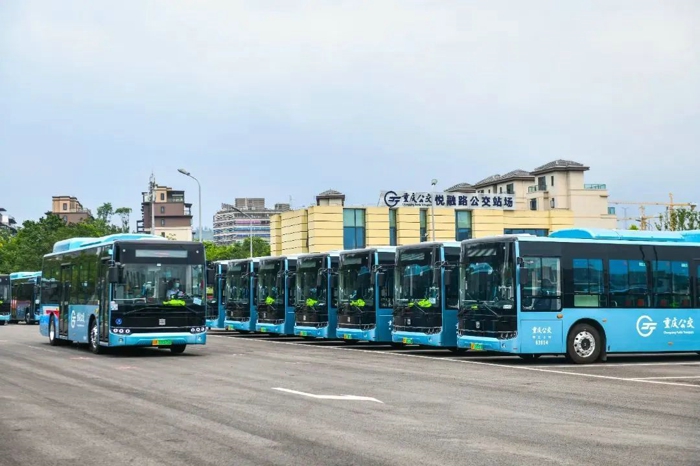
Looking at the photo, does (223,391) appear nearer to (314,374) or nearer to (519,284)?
(314,374)

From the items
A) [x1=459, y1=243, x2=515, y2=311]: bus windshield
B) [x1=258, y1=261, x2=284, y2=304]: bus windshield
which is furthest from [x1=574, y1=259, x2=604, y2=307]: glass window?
[x1=258, y1=261, x2=284, y2=304]: bus windshield

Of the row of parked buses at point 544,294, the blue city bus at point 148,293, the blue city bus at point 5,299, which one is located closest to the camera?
the row of parked buses at point 544,294

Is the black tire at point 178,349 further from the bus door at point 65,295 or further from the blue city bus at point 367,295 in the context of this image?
the blue city bus at point 367,295

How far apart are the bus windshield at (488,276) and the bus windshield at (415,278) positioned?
105 inches

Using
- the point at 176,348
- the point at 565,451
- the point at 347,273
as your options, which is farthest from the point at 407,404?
the point at 347,273

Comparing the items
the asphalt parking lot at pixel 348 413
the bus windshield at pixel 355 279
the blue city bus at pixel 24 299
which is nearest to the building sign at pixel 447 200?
the blue city bus at pixel 24 299

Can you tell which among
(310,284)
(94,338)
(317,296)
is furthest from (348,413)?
(310,284)

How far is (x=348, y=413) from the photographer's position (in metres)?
13.3

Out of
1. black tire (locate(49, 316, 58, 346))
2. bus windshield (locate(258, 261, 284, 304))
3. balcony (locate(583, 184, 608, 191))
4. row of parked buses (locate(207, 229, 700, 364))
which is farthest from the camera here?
balcony (locate(583, 184, 608, 191))

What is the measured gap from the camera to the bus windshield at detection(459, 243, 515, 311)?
2353 centimetres

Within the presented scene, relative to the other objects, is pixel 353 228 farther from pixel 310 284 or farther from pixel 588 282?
pixel 588 282

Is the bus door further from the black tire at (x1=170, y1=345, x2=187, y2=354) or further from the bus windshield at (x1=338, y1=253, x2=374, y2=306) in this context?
the bus windshield at (x1=338, y1=253, x2=374, y2=306)

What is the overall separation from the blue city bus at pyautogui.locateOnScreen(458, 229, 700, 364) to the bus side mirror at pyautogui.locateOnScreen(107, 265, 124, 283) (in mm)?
8619

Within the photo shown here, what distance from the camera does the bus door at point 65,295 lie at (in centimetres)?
3197
